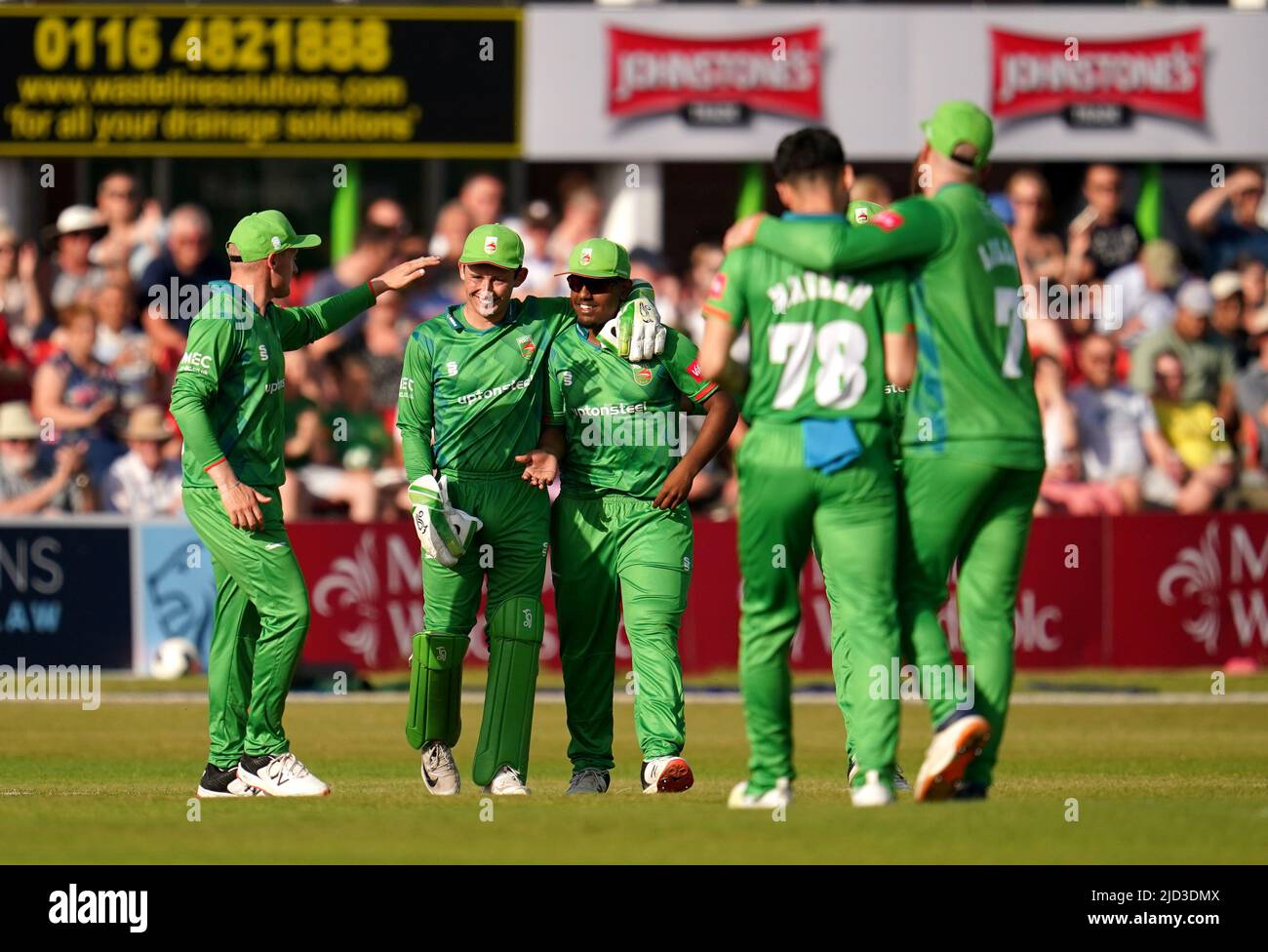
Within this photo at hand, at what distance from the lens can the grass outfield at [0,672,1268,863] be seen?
8539 millimetres

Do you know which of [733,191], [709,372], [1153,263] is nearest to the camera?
[709,372]

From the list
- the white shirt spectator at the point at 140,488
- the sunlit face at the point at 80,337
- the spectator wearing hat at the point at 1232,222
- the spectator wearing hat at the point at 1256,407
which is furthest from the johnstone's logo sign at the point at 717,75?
the white shirt spectator at the point at 140,488

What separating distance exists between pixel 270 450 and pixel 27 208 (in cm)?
1374

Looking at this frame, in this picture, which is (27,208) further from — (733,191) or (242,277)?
(242,277)

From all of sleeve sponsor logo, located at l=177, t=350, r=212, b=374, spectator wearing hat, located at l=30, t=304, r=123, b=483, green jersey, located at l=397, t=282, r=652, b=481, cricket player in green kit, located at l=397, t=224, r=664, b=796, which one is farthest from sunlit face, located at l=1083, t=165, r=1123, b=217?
sleeve sponsor logo, located at l=177, t=350, r=212, b=374

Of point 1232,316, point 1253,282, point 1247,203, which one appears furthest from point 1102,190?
point 1232,316

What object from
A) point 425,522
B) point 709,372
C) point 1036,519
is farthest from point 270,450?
point 1036,519

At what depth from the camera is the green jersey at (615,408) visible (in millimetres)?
11836

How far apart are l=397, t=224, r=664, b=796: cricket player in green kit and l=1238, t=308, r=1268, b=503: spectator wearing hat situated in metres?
11.4

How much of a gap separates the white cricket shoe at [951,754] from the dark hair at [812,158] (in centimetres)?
222

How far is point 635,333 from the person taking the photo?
38.6 feet

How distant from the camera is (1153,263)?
75.7ft

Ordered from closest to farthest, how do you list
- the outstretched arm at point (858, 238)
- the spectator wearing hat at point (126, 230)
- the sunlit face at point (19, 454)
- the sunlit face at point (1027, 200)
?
the outstretched arm at point (858, 238) < the sunlit face at point (19, 454) < the spectator wearing hat at point (126, 230) < the sunlit face at point (1027, 200)

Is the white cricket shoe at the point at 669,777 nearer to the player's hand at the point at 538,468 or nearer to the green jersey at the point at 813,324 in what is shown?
the player's hand at the point at 538,468
